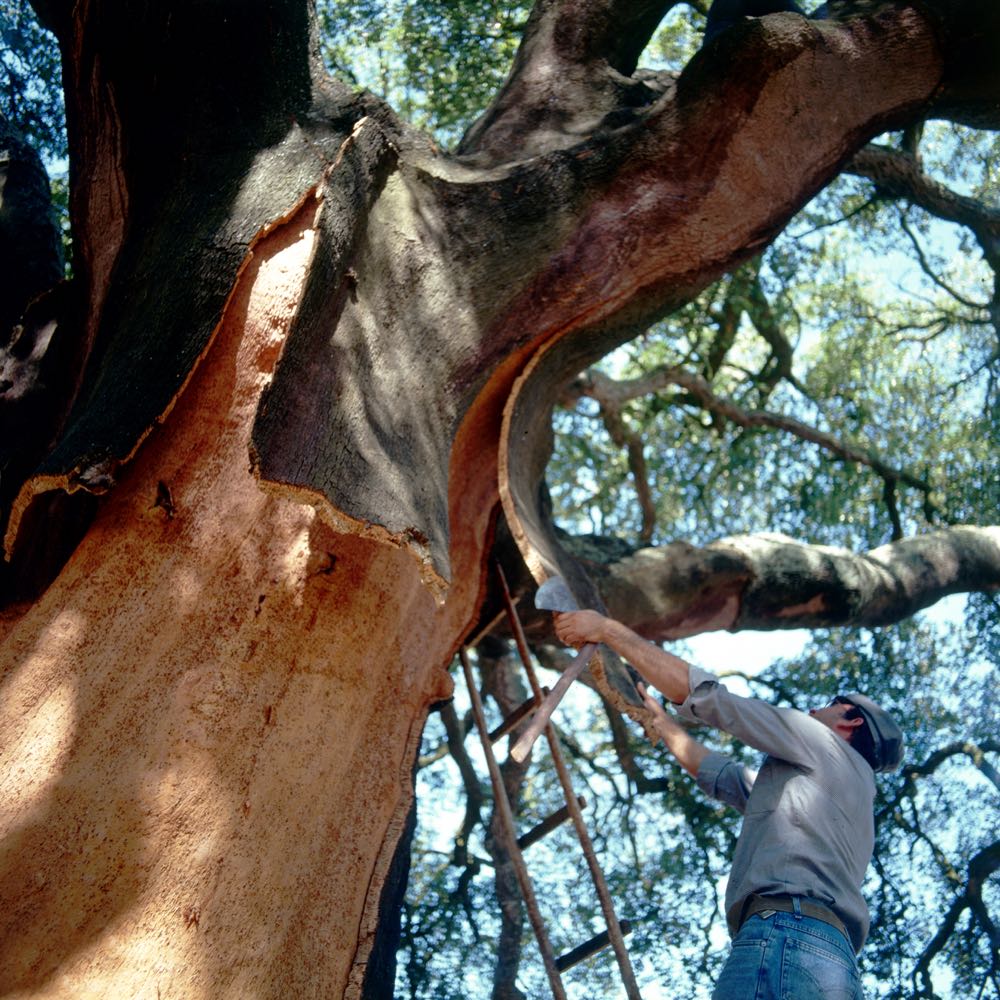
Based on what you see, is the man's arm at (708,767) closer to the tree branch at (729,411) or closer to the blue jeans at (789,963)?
the blue jeans at (789,963)

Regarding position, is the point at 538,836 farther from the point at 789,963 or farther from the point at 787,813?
the point at 789,963

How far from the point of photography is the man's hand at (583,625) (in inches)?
128

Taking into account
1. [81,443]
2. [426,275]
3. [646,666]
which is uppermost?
[426,275]

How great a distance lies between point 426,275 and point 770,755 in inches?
67.0

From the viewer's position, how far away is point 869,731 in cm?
321

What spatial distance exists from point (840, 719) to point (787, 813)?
54 centimetres

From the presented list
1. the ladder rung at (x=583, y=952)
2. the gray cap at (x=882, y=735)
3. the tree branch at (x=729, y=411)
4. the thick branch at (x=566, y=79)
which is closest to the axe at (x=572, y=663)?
the gray cap at (x=882, y=735)

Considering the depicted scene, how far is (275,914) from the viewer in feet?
7.16

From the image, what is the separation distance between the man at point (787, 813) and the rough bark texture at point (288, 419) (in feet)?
1.03

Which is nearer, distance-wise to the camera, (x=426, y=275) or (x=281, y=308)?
(x=281, y=308)

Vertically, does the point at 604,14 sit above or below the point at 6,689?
above

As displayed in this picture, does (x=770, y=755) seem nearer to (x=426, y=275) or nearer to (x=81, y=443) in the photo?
(x=426, y=275)

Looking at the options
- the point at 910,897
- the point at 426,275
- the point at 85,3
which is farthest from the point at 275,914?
the point at 910,897

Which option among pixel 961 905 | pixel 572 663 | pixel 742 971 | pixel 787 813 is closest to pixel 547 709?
pixel 572 663
